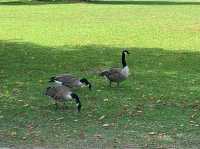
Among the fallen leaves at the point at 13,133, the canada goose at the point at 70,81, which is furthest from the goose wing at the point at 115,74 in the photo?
the fallen leaves at the point at 13,133

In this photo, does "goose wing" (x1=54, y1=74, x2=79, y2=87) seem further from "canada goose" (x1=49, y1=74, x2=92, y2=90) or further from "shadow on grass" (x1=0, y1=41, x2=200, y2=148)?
"shadow on grass" (x1=0, y1=41, x2=200, y2=148)

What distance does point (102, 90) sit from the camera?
14766 millimetres

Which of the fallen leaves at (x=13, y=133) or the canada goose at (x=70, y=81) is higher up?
the canada goose at (x=70, y=81)

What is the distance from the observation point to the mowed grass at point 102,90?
34.2 feet

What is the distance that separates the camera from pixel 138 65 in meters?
19.4

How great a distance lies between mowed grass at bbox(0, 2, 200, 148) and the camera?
10.4m

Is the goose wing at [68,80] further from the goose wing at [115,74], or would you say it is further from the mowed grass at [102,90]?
the goose wing at [115,74]

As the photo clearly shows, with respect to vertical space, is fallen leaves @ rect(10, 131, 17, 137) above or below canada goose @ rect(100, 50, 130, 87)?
below

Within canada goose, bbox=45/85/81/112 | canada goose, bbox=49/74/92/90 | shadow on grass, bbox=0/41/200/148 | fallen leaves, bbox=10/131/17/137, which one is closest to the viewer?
fallen leaves, bbox=10/131/17/137

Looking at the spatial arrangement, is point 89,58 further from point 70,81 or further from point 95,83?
point 70,81

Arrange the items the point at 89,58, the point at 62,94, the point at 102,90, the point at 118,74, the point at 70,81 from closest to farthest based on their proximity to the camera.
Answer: the point at 62,94 < the point at 70,81 < the point at 118,74 < the point at 102,90 < the point at 89,58

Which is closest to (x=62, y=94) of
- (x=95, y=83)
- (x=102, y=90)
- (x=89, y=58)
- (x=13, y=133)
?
(x=13, y=133)

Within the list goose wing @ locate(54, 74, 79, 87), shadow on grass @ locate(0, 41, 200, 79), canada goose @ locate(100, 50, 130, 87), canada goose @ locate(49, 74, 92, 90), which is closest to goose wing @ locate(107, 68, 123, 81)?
canada goose @ locate(100, 50, 130, 87)

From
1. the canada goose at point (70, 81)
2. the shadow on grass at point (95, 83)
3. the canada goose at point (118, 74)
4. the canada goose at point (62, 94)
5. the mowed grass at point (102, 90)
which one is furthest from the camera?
the canada goose at point (118, 74)
